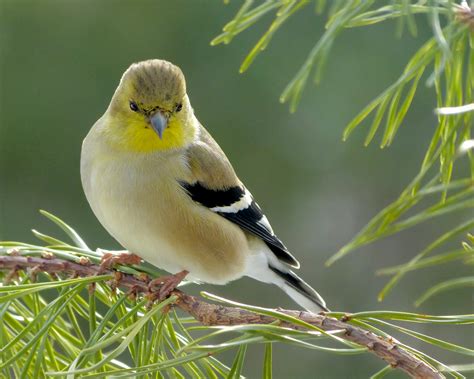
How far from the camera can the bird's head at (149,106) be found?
175cm

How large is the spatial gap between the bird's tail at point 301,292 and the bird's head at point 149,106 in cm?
56

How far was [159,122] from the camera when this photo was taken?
5.68 ft

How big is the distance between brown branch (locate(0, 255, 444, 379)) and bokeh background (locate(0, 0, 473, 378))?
6.50 feet

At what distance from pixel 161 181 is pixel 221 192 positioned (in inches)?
8.6

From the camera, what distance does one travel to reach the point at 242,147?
354cm

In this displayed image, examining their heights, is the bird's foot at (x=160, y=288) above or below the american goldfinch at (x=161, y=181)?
below

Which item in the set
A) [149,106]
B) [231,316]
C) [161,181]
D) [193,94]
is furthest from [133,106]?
[193,94]

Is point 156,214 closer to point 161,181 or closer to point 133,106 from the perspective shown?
point 161,181

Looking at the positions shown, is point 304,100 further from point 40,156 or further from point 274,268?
Result: point 274,268

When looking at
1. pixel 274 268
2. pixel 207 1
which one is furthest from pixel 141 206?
pixel 207 1

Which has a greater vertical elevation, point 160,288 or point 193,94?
point 193,94

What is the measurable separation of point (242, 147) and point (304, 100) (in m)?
0.37

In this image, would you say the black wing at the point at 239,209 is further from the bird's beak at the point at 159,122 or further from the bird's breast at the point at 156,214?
the bird's beak at the point at 159,122

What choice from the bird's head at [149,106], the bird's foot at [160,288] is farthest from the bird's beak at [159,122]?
the bird's foot at [160,288]
